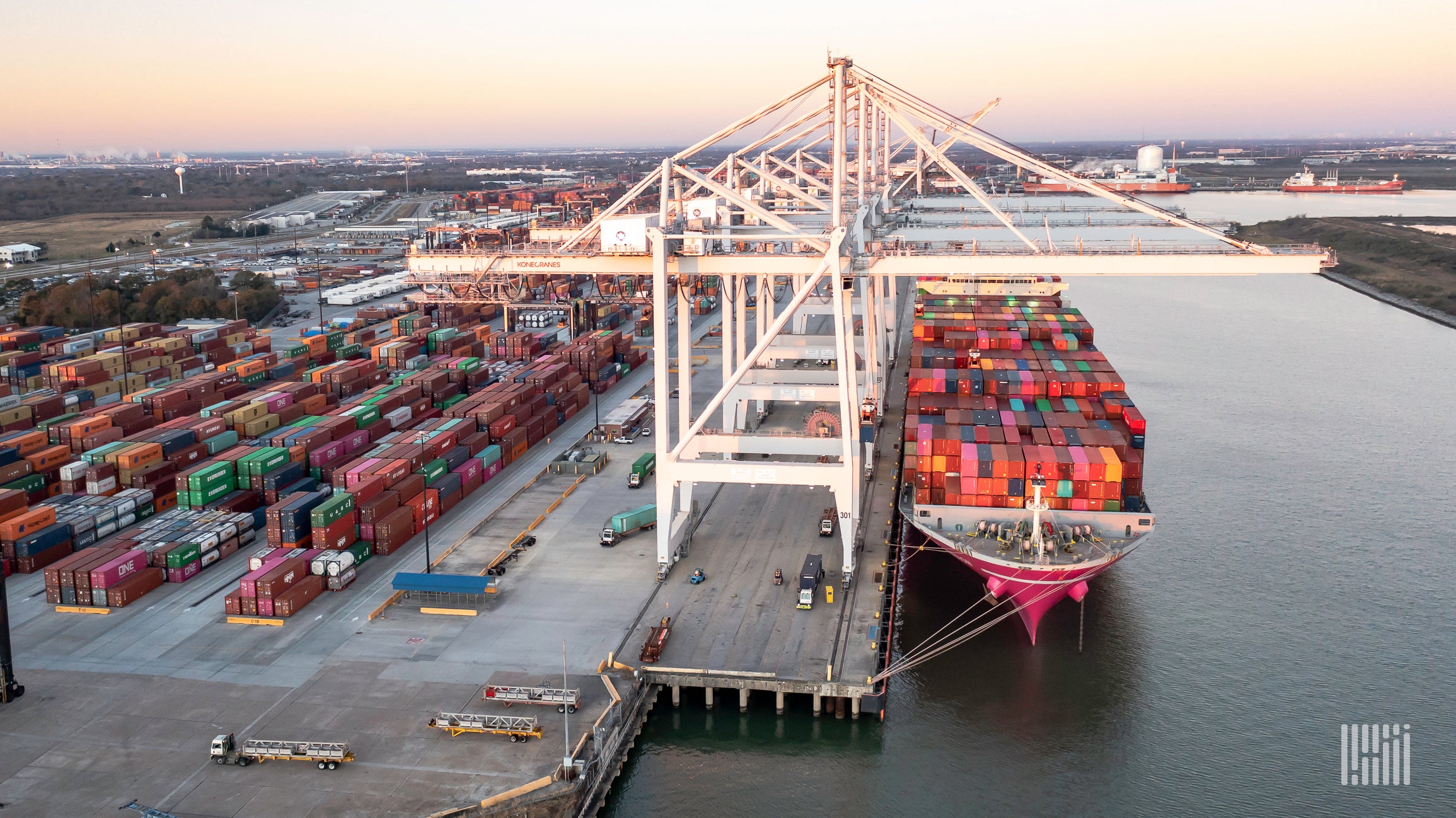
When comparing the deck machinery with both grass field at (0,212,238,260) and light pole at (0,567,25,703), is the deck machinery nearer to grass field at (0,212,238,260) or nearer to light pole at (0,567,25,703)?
light pole at (0,567,25,703)

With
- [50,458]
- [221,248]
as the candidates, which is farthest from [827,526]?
[221,248]

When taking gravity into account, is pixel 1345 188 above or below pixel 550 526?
above

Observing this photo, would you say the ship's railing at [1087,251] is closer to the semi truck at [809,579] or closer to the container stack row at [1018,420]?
the container stack row at [1018,420]

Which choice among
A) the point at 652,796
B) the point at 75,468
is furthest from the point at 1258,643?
the point at 75,468

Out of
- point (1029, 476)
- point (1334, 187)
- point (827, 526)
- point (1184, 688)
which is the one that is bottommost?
point (1184, 688)

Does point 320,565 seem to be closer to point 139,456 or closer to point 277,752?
point 277,752

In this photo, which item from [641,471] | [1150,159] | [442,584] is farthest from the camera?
[1150,159]

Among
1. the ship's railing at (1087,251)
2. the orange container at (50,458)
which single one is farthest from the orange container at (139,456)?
the ship's railing at (1087,251)

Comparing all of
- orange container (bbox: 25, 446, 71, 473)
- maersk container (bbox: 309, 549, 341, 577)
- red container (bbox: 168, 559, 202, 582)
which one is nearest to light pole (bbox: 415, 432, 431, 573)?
maersk container (bbox: 309, 549, 341, 577)
